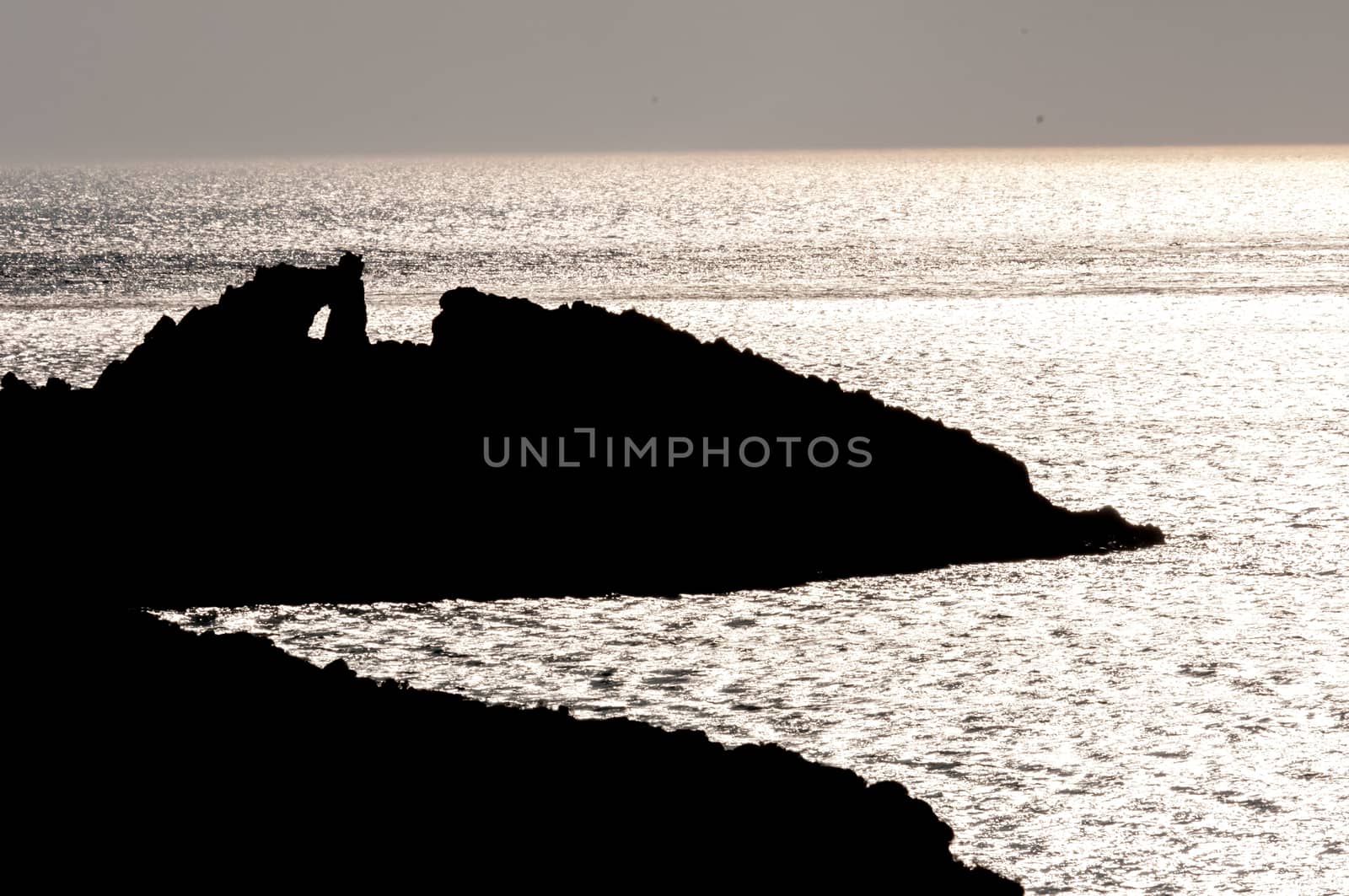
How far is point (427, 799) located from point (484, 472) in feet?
60.1

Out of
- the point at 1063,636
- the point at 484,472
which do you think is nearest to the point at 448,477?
the point at 484,472

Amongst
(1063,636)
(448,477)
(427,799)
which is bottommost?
(1063,636)

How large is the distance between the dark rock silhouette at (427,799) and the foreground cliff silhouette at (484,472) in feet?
40.8

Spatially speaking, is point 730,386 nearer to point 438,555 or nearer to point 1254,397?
point 438,555

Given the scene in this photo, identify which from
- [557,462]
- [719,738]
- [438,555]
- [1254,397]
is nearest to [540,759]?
[719,738]

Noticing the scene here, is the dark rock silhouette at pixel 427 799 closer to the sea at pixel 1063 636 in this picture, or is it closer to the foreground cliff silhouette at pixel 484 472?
the sea at pixel 1063 636

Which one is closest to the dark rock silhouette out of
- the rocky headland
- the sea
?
the rocky headland

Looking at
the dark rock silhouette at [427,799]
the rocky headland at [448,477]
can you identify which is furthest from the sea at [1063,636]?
the dark rock silhouette at [427,799]

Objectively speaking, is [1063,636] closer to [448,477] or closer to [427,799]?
[448,477]

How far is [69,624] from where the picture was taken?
20.0m

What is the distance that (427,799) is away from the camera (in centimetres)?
1568

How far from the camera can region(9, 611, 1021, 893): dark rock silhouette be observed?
48.4ft

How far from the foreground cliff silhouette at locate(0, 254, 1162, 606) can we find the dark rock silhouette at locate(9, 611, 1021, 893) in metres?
12.4

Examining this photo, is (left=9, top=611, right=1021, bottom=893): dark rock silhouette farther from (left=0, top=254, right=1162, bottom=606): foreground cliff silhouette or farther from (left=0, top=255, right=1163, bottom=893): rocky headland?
(left=0, top=254, right=1162, bottom=606): foreground cliff silhouette
